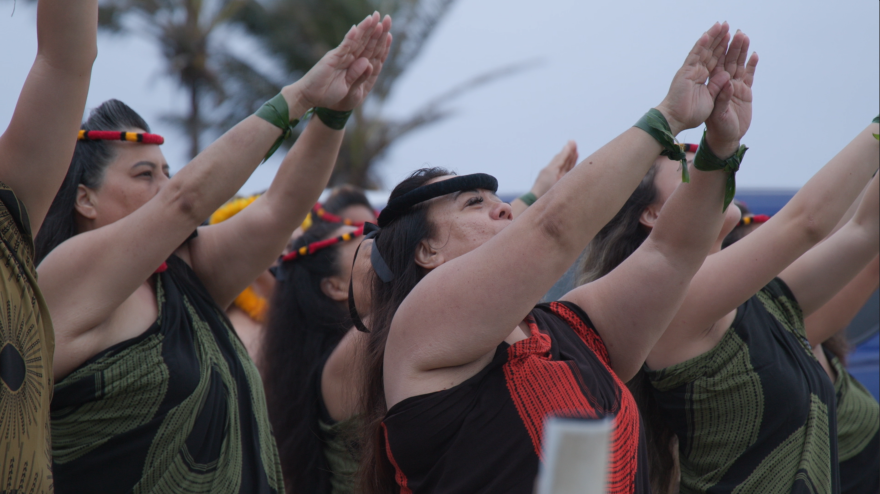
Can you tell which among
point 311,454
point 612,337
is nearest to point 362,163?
point 311,454

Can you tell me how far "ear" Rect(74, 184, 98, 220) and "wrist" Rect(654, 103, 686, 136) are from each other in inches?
69.1

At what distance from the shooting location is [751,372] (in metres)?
2.22

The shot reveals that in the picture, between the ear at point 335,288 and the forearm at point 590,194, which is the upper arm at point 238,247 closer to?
the ear at point 335,288

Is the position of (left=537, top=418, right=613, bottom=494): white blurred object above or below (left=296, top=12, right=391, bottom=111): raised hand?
below

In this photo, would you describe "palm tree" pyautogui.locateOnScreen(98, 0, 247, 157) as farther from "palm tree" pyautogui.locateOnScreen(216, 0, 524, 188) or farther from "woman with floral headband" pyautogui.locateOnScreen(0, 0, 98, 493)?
"woman with floral headband" pyautogui.locateOnScreen(0, 0, 98, 493)

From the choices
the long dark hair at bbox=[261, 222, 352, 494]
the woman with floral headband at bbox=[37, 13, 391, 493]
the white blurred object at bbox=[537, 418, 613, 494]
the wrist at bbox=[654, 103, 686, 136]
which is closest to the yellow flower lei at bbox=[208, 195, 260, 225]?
the long dark hair at bbox=[261, 222, 352, 494]

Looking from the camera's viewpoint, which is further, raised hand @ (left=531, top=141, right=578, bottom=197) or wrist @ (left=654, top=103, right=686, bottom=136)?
raised hand @ (left=531, top=141, right=578, bottom=197)

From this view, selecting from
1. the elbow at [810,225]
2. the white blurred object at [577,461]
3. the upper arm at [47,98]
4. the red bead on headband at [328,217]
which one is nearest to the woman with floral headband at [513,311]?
the elbow at [810,225]

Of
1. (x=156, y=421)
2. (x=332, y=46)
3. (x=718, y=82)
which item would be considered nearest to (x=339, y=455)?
(x=156, y=421)

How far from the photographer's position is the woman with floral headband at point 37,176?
142cm

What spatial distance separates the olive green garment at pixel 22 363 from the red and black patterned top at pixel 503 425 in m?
0.69

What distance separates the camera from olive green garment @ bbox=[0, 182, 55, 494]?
136 cm

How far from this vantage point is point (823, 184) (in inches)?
87.0

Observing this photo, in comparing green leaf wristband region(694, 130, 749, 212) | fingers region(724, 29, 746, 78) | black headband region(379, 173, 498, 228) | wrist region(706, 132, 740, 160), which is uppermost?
fingers region(724, 29, 746, 78)
